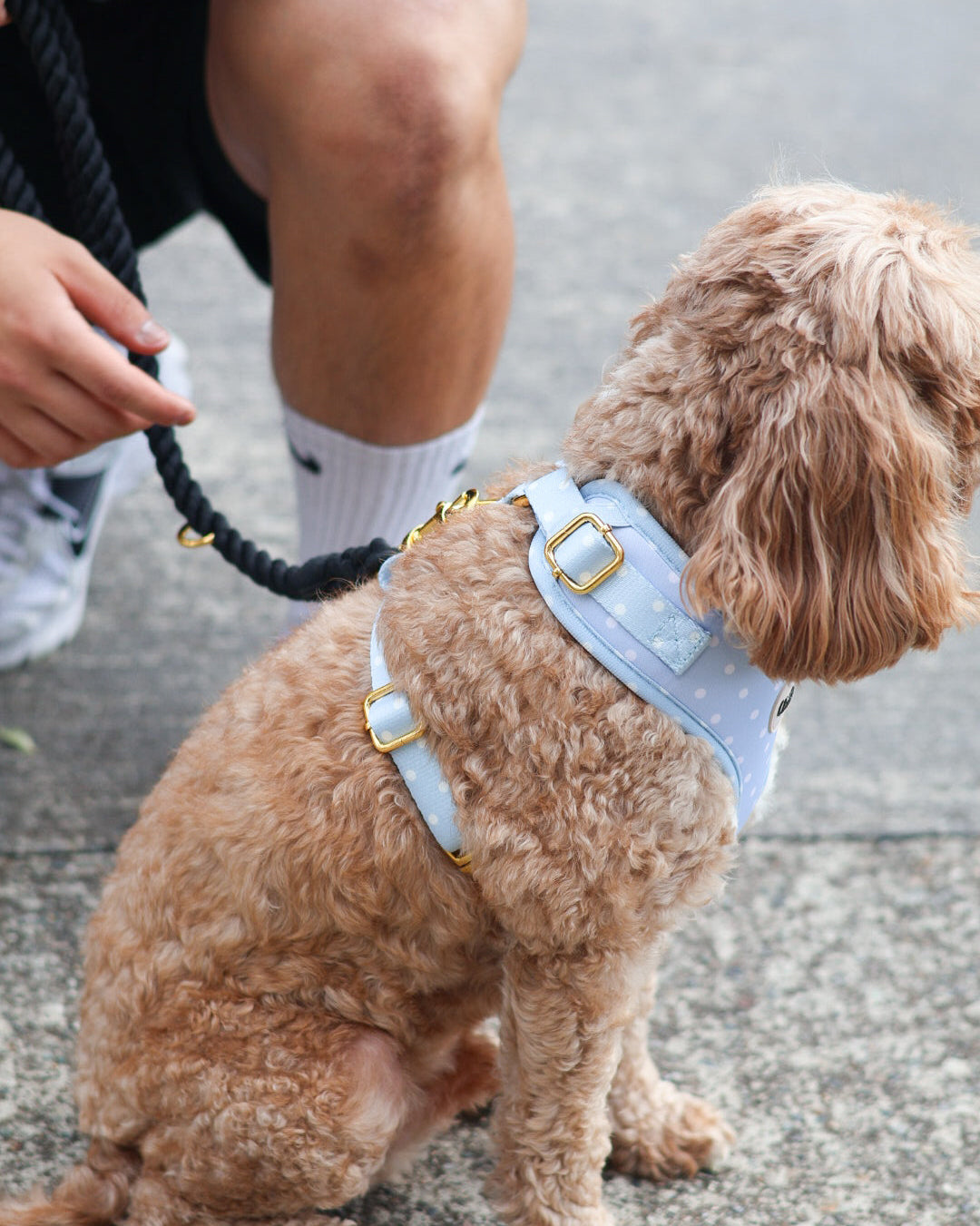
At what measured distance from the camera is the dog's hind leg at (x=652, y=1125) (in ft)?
6.55

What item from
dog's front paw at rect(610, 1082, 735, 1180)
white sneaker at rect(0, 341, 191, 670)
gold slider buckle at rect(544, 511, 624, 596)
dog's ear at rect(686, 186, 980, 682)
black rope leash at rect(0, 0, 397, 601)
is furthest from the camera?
white sneaker at rect(0, 341, 191, 670)

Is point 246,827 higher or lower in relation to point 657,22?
higher

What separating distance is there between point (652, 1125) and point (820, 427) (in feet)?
3.80

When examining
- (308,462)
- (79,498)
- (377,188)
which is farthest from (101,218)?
(79,498)

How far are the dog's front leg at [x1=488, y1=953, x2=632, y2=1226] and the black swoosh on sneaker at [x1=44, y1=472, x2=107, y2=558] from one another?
1.65m

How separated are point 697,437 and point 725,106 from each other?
517cm

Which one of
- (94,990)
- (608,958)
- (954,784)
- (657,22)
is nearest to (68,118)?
(94,990)

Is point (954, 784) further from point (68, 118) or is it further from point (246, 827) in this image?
point (68, 118)

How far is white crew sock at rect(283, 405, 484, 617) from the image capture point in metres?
2.38

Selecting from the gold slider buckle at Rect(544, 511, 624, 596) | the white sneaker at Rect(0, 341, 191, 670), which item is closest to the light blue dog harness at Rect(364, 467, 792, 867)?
the gold slider buckle at Rect(544, 511, 624, 596)

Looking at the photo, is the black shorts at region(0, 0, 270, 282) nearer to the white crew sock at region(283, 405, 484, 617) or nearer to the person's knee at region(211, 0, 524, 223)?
the person's knee at region(211, 0, 524, 223)

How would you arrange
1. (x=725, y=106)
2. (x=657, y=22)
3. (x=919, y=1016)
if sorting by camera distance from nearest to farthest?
(x=919, y=1016), (x=725, y=106), (x=657, y=22)

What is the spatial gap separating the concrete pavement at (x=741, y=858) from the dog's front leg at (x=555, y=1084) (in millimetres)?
175

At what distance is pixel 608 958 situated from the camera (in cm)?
164
